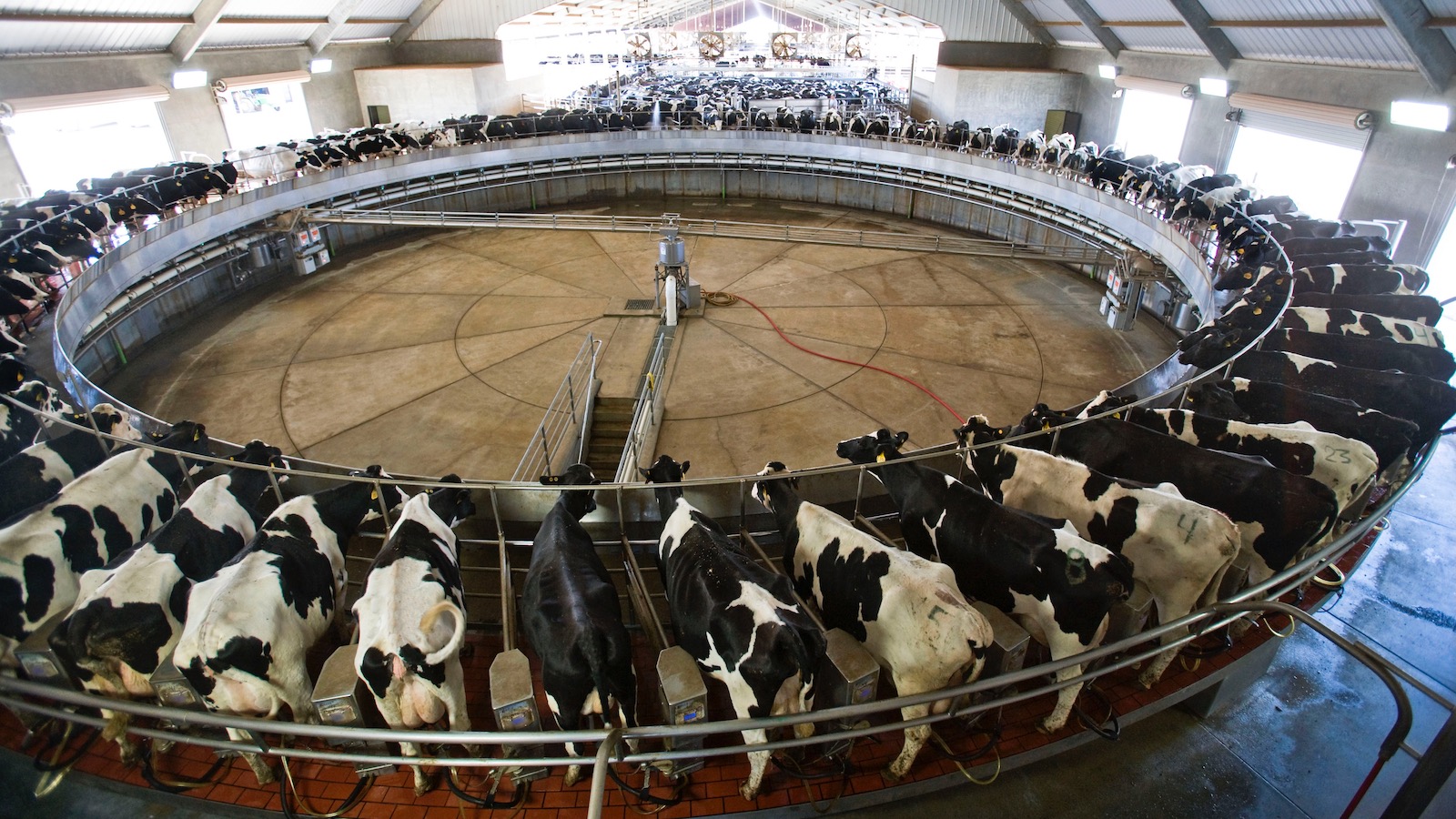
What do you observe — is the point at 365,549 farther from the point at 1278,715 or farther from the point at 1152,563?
the point at 1278,715

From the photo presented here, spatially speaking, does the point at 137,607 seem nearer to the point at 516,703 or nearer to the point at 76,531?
the point at 76,531

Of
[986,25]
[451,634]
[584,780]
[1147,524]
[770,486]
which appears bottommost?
[584,780]

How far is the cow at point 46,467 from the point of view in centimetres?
660

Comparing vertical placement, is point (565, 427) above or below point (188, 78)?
below

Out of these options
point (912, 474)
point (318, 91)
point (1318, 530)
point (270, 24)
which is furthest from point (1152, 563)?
point (318, 91)

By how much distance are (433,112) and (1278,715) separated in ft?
112

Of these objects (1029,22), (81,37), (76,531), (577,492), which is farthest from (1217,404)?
(1029,22)

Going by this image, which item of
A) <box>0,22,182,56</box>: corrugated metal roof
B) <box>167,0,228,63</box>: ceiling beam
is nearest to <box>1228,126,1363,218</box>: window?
<box>167,0,228,63</box>: ceiling beam

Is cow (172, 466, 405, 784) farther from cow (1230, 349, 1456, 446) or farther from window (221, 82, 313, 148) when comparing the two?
window (221, 82, 313, 148)

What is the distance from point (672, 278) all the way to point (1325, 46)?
15372mm

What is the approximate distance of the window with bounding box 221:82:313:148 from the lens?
24.1 metres

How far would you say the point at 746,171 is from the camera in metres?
22.3

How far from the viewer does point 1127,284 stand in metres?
12.0

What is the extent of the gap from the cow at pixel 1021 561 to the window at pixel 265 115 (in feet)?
88.5
